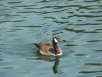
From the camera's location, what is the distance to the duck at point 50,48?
28417 millimetres

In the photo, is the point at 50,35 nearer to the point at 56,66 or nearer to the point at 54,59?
the point at 54,59

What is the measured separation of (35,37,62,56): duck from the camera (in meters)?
28.4

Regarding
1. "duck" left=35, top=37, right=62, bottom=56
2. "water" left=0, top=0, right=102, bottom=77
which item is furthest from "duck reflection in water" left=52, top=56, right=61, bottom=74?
"duck" left=35, top=37, right=62, bottom=56

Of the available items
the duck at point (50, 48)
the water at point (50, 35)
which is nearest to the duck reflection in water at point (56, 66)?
the water at point (50, 35)

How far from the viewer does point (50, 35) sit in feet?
105

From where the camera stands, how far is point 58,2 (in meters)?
38.7

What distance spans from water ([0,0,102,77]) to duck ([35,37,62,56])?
1.52 feet

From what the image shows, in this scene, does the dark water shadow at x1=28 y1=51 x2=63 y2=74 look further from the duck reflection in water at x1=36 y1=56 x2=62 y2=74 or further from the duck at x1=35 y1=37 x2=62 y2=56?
the duck at x1=35 y1=37 x2=62 y2=56

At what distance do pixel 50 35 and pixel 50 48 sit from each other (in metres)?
2.67

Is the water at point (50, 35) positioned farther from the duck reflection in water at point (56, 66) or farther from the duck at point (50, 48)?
the duck at point (50, 48)

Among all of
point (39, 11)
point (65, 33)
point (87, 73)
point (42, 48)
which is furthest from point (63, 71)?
point (39, 11)

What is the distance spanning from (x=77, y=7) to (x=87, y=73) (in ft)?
42.7

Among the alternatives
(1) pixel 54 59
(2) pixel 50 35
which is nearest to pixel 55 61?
(1) pixel 54 59

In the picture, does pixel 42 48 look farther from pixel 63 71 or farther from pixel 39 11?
pixel 39 11
